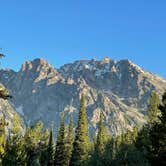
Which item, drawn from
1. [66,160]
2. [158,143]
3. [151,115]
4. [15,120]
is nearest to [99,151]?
[66,160]

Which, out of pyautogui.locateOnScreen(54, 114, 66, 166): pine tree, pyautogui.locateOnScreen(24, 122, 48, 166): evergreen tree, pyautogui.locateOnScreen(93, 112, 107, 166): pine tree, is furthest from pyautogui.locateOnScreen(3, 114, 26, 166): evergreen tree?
pyautogui.locateOnScreen(93, 112, 107, 166): pine tree

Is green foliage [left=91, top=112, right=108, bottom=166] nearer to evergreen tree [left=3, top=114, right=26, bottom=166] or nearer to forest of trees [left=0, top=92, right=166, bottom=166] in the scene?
forest of trees [left=0, top=92, right=166, bottom=166]

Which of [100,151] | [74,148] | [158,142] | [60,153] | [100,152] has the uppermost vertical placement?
[100,151]

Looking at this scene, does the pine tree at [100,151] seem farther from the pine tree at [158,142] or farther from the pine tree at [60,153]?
the pine tree at [158,142]

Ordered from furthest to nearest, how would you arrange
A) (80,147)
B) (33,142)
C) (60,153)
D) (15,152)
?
(33,142) < (60,153) < (80,147) < (15,152)

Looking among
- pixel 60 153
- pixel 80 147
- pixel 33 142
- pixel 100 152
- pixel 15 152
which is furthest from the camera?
pixel 100 152

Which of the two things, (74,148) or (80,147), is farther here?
(74,148)

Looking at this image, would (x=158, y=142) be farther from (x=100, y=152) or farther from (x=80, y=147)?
(x=100, y=152)

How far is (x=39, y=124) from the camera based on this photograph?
12475 centimetres

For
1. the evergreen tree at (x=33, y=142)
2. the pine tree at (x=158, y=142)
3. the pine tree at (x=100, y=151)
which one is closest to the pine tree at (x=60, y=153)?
the evergreen tree at (x=33, y=142)

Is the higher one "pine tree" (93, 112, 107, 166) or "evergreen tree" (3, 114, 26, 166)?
"pine tree" (93, 112, 107, 166)

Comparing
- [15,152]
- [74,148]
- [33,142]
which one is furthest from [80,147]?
[15,152]

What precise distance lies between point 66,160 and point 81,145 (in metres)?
15.7

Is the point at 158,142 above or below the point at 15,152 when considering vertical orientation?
below
